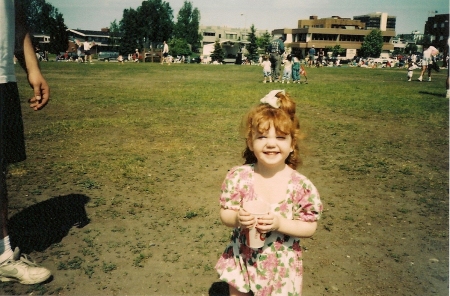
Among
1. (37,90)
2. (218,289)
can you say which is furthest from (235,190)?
(37,90)

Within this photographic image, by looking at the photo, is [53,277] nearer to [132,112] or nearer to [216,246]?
[216,246]

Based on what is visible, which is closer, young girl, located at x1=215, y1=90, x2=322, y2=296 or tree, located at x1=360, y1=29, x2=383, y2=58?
young girl, located at x1=215, y1=90, x2=322, y2=296

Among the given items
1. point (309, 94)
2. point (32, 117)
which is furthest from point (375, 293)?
point (309, 94)

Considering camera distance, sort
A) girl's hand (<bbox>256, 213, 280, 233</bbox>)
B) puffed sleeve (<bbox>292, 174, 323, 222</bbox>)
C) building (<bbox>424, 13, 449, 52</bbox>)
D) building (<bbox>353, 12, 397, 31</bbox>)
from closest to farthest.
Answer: girl's hand (<bbox>256, 213, 280, 233</bbox>) < puffed sleeve (<bbox>292, 174, 323, 222</bbox>) < building (<bbox>424, 13, 449, 52</bbox>) < building (<bbox>353, 12, 397, 31</bbox>)

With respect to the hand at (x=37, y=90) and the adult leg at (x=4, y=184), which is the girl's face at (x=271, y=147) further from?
the adult leg at (x=4, y=184)

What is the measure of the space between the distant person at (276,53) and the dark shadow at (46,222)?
14.3 meters

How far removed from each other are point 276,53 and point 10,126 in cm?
1554

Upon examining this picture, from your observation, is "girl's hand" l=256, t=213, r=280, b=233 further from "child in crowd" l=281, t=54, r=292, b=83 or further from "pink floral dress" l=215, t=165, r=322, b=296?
"child in crowd" l=281, t=54, r=292, b=83

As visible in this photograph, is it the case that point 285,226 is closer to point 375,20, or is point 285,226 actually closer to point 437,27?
point 437,27

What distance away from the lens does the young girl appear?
1896 millimetres

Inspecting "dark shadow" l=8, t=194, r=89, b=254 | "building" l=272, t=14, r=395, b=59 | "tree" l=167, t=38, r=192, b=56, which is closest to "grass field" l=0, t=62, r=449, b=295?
"dark shadow" l=8, t=194, r=89, b=254

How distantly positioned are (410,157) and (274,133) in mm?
4548

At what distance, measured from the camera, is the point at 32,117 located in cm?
802

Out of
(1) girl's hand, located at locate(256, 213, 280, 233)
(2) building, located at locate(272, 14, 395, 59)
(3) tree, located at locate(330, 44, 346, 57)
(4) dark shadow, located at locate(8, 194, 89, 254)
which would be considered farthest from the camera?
(2) building, located at locate(272, 14, 395, 59)
